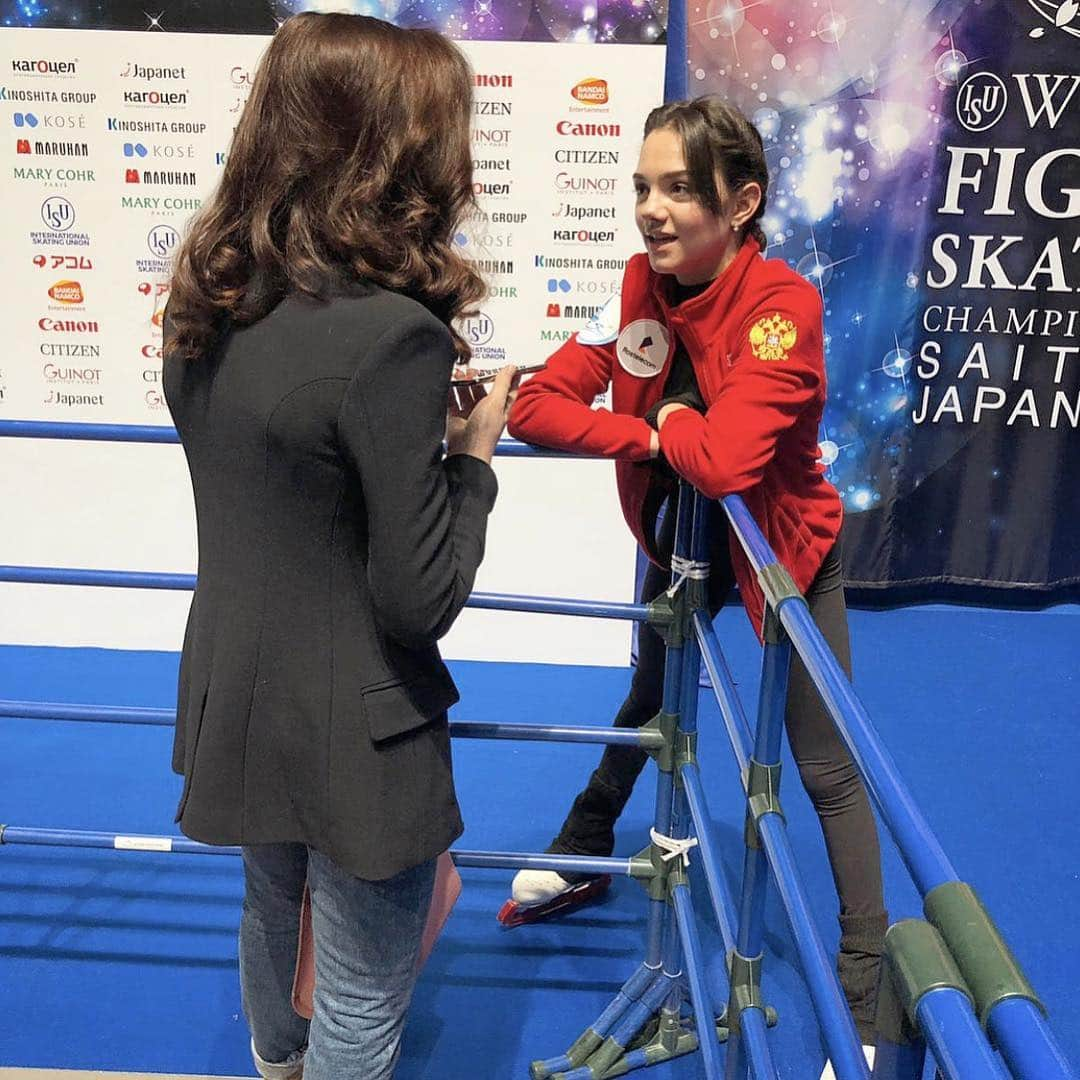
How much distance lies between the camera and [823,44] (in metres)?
3.31

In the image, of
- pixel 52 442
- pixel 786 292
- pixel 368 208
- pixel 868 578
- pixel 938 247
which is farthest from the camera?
pixel 868 578

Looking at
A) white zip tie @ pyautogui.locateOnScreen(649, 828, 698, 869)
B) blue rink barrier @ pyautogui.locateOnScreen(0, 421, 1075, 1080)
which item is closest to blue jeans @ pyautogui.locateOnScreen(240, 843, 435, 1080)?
blue rink barrier @ pyautogui.locateOnScreen(0, 421, 1075, 1080)

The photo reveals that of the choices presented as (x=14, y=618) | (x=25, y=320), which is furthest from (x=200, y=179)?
(x=14, y=618)

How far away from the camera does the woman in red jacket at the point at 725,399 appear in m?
1.41

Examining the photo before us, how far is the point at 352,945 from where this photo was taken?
121 centimetres

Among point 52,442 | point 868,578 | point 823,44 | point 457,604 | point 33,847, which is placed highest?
point 823,44

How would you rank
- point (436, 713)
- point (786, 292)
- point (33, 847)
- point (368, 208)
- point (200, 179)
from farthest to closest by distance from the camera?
point (200, 179) < point (33, 847) < point (786, 292) < point (436, 713) < point (368, 208)

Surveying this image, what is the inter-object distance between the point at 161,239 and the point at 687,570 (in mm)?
2225

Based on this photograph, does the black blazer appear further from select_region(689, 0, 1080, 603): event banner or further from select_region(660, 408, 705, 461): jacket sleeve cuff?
select_region(689, 0, 1080, 603): event banner

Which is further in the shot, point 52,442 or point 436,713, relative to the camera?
point 52,442

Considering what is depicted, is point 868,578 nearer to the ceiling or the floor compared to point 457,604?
nearer to the floor

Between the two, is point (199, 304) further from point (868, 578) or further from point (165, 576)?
point (868, 578)

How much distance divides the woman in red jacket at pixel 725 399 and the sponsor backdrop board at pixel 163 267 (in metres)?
1.26

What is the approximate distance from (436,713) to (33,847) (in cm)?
170
